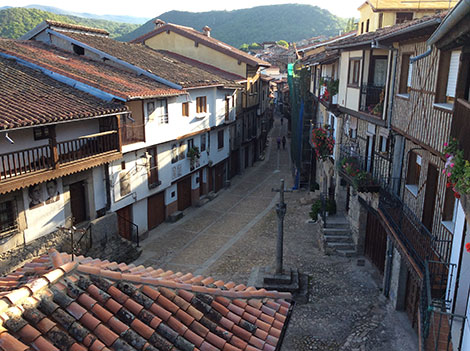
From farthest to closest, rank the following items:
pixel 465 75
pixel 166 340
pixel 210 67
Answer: pixel 210 67, pixel 465 75, pixel 166 340

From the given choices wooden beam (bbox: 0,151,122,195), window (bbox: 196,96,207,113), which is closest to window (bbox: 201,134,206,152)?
window (bbox: 196,96,207,113)

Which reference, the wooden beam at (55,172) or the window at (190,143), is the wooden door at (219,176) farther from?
the wooden beam at (55,172)

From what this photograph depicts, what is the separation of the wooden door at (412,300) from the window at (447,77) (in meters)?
5.66

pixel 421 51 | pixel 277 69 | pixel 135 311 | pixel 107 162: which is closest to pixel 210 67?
pixel 107 162

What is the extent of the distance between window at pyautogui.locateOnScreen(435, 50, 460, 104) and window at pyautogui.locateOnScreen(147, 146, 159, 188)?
1577 centimetres

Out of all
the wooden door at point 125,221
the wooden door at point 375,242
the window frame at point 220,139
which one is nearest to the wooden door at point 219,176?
the window frame at point 220,139

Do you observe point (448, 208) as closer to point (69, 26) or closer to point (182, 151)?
point (182, 151)

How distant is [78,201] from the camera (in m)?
18.5

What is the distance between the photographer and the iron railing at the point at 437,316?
816cm

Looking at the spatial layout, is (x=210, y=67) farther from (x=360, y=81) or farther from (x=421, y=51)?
(x=421, y=51)

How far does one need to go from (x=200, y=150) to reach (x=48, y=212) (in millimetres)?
13748

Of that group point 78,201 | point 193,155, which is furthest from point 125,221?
point 193,155

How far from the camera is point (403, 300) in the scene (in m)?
14.4

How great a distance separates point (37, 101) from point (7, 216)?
4456mm
